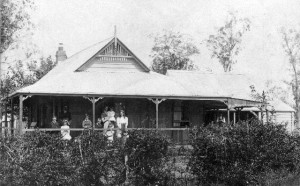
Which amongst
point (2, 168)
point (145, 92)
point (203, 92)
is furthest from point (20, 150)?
point (203, 92)

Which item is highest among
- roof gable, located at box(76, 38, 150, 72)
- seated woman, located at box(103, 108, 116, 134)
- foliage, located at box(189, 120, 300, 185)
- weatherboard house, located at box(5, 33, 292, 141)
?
roof gable, located at box(76, 38, 150, 72)

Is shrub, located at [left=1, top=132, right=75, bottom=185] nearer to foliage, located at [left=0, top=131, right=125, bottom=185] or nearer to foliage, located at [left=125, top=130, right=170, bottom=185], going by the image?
foliage, located at [left=0, top=131, right=125, bottom=185]

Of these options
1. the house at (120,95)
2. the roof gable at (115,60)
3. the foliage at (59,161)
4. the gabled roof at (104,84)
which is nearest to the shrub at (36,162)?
the foliage at (59,161)

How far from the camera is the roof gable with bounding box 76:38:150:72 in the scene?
27.4 m

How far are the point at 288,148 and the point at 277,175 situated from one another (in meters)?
1.09

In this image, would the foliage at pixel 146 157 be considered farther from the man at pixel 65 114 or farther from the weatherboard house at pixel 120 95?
the man at pixel 65 114

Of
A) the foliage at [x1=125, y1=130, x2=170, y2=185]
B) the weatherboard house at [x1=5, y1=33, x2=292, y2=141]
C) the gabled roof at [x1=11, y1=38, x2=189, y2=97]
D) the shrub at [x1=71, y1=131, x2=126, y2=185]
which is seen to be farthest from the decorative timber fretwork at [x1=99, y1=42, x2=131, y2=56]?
the shrub at [x1=71, y1=131, x2=126, y2=185]

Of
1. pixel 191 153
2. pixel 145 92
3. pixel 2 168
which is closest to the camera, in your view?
pixel 2 168

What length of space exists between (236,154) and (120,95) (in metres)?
10.4

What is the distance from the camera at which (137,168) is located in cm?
1066

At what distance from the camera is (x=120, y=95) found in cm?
2162

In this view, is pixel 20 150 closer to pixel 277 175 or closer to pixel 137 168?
pixel 137 168

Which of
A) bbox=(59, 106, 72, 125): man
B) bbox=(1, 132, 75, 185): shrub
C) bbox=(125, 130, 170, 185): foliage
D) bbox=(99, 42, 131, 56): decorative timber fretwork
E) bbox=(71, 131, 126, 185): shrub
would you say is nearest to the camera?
bbox=(1, 132, 75, 185): shrub

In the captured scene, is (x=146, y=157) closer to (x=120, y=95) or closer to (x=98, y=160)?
(x=98, y=160)
